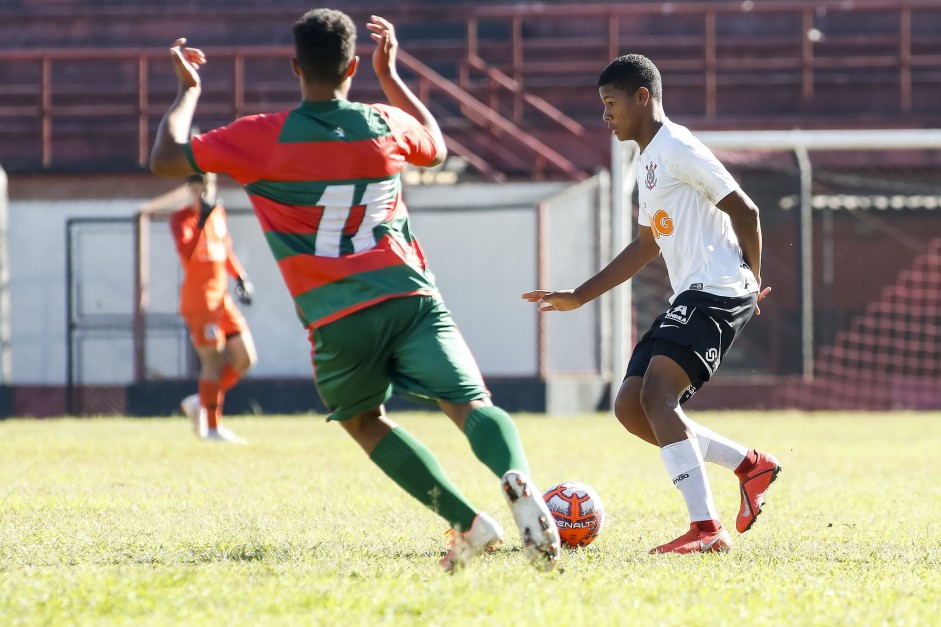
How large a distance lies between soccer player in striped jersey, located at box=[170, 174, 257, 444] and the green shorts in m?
6.60

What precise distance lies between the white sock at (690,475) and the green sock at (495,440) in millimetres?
1059

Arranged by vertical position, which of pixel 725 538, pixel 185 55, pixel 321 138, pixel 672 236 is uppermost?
pixel 185 55

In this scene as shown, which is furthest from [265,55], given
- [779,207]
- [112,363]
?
[779,207]

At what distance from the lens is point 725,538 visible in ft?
16.5

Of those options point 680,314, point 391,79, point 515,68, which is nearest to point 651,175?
point 680,314

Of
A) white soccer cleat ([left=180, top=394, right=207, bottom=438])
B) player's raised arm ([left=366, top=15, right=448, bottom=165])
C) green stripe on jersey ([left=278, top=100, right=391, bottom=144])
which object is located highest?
player's raised arm ([left=366, top=15, right=448, bottom=165])

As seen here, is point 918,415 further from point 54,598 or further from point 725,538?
point 54,598

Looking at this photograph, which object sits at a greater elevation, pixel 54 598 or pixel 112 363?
pixel 54 598

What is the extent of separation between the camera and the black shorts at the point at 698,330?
5.11 meters

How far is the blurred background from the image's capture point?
14883mm

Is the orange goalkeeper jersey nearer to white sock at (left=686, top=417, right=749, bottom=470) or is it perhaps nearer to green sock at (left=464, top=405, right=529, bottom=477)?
white sock at (left=686, top=417, right=749, bottom=470)

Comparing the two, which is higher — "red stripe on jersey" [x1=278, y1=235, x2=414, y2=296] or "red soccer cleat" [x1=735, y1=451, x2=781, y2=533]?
"red stripe on jersey" [x1=278, y1=235, x2=414, y2=296]

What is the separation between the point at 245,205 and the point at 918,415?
8.02m

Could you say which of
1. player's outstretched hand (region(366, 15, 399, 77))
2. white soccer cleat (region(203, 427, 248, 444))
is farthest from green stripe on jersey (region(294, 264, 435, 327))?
white soccer cleat (region(203, 427, 248, 444))
